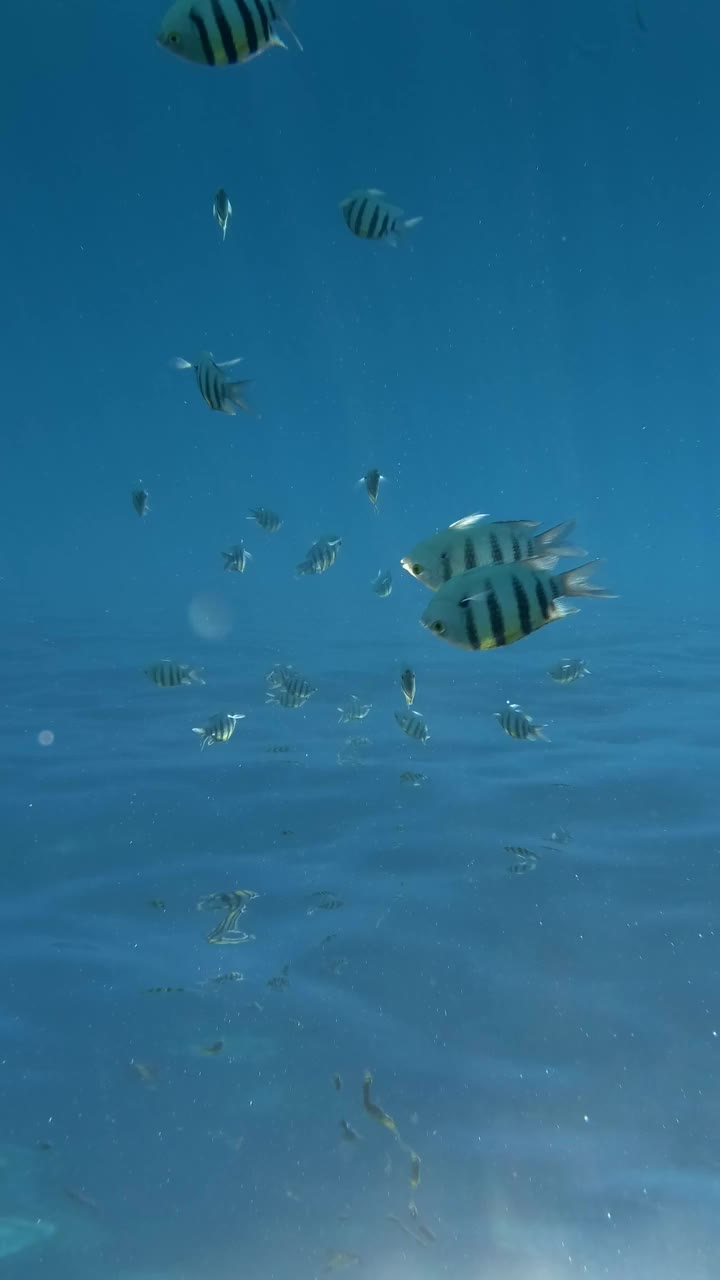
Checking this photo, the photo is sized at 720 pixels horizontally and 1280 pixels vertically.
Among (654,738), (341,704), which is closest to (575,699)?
(654,738)

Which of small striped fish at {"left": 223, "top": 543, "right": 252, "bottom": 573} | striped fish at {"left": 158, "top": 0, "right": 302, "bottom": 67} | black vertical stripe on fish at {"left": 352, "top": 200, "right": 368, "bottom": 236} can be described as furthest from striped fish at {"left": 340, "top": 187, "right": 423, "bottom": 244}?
small striped fish at {"left": 223, "top": 543, "right": 252, "bottom": 573}

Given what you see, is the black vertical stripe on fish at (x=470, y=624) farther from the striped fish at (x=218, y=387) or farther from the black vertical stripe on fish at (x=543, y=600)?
the striped fish at (x=218, y=387)

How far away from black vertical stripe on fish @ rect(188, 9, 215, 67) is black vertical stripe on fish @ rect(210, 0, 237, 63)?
0.05 m

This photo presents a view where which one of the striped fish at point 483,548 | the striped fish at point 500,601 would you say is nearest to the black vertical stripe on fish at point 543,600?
the striped fish at point 500,601

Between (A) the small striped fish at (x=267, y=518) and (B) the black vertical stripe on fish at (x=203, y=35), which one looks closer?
(B) the black vertical stripe on fish at (x=203, y=35)

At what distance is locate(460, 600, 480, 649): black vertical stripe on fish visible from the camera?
2709 millimetres

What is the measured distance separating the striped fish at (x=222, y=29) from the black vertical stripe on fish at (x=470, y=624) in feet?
7.14

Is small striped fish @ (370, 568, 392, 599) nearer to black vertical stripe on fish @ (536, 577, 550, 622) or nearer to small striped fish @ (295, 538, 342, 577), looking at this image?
small striped fish @ (295, 538, 342, 577)

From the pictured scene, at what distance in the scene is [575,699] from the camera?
1513cm

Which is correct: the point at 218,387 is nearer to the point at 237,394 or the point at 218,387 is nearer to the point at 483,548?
the point at 237,394

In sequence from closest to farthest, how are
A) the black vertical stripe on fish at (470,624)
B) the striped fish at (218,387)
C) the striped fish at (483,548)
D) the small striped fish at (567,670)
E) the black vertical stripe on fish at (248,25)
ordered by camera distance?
the black vertical stripe on fish at (470,624), the black vertical stripe on fish at (248,25), the striped fish at (483,548), the striped fish at (218,387), the small striped fish at (567,670)

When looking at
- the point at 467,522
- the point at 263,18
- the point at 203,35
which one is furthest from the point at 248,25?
the point at 467,522

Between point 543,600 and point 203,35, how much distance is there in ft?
8.18

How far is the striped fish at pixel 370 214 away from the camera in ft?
18.0
